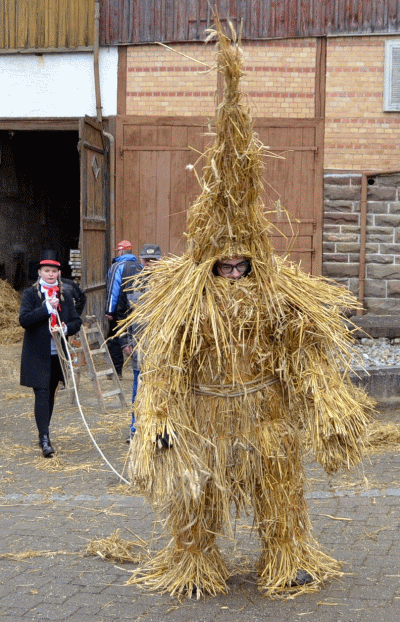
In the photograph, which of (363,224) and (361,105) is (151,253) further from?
(361,105)

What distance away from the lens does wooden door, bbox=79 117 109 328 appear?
1267 cm

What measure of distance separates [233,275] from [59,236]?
16132 mm

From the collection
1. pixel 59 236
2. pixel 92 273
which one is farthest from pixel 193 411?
pixel 59 236

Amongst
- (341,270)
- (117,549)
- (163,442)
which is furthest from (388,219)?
(163,442)

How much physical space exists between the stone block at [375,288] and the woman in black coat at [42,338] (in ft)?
21.0

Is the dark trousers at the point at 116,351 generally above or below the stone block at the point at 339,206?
below

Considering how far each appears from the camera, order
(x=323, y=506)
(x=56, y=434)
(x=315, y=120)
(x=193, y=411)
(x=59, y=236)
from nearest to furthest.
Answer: (x=193, y=411), (x=323, y=506), (x=56, y=434), (x=315, y=120), (x=59, y=236)

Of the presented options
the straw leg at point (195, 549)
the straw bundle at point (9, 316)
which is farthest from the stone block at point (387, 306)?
the straw leg at point (195, 549)

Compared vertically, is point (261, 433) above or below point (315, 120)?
below

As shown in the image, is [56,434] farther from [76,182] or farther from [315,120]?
[76,182]

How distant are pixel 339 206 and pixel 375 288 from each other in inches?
50.7

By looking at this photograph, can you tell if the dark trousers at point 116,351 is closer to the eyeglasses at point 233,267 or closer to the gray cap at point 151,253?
the gray cap at point 151,253

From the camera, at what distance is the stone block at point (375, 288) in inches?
528

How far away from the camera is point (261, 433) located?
4.72m
